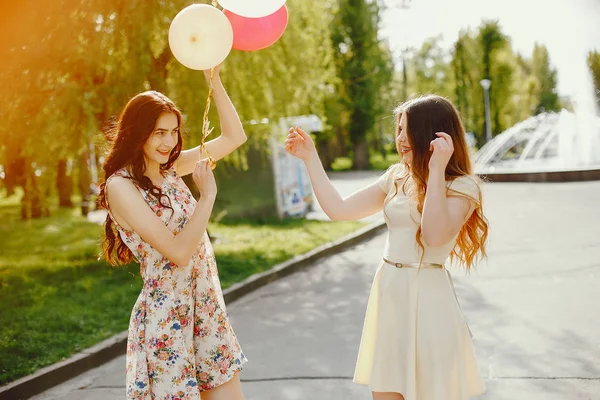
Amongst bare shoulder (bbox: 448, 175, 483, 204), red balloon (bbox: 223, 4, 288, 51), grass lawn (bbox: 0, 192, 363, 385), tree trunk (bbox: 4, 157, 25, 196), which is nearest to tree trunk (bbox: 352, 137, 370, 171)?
grass lawn (bbox: 0, 192, 363, 385)

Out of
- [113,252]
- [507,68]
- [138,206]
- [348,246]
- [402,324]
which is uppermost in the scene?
[507,68]

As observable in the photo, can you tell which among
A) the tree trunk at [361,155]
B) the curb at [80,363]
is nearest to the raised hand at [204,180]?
the curb at [80,363]

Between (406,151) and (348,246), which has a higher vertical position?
(406,151)

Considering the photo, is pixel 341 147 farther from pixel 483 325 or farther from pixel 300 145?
pixel 300 145

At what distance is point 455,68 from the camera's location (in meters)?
58.0

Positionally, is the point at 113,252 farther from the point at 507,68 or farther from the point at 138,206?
the point at 507,68

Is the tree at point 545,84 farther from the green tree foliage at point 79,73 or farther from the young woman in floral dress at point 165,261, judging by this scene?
the young woman in floral dress at point 165,261

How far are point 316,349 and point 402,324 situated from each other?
311 cm

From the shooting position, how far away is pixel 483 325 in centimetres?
647

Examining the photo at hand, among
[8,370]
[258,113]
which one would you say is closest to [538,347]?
[8,370]

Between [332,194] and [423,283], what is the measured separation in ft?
2.20

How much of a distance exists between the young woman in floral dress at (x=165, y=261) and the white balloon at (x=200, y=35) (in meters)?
0.32

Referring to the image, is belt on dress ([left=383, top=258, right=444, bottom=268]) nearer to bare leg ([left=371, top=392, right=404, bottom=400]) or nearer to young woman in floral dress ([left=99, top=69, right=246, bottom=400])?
bare leg ([left=371, top=392, right=404, bottom=400])

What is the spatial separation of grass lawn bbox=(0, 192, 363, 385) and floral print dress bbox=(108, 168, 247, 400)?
78cm
